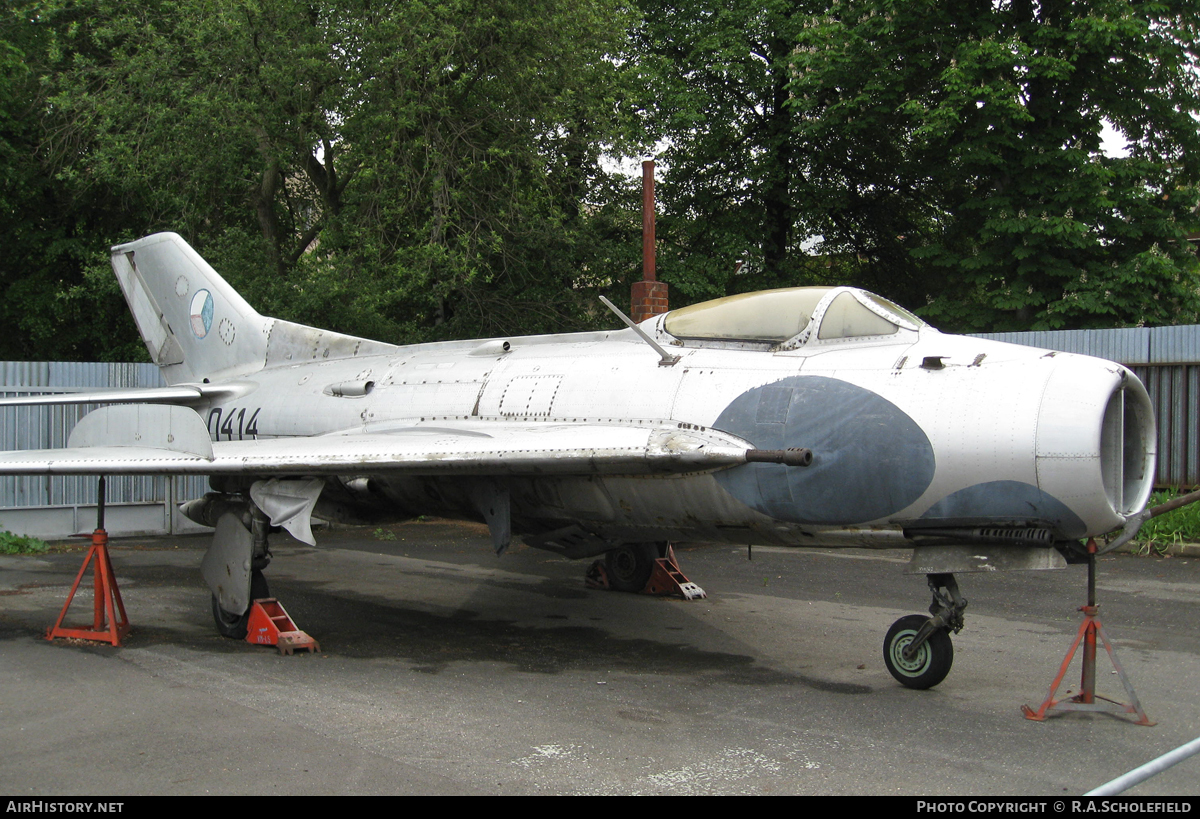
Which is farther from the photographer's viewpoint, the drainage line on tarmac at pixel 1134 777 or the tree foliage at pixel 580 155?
the tree foliage at pixel 580 155

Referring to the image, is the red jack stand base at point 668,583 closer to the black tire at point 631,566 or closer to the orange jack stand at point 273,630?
the black tire at point 631,566

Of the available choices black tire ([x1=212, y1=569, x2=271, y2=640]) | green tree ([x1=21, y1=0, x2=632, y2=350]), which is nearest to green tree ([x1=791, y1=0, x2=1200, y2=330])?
green tree ([x1=21, y1=0, x2=632, y2=350])

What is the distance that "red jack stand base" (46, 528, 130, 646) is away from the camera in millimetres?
8094

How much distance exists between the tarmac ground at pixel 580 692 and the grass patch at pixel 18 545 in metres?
1.86

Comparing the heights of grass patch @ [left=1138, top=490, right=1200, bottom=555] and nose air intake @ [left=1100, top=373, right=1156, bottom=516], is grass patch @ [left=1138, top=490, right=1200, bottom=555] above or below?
below

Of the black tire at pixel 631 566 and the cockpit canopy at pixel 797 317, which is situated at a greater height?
the cockpit canopy at pixel 797 317

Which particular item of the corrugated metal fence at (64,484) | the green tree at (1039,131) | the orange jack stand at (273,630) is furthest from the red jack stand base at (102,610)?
the green tree at (1039,131)

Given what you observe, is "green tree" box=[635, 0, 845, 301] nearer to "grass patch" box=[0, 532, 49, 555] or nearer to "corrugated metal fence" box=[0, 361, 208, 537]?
"corrugated metal fence" box=[0, 361, 208, 537]

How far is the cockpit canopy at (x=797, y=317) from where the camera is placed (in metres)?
7.20

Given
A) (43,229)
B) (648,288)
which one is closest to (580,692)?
(648,288)

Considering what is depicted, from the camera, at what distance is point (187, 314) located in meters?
12.2

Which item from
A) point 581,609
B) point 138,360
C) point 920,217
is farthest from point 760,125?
point 581,609

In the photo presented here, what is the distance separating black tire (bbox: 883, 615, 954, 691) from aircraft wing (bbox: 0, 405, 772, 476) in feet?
5.27
